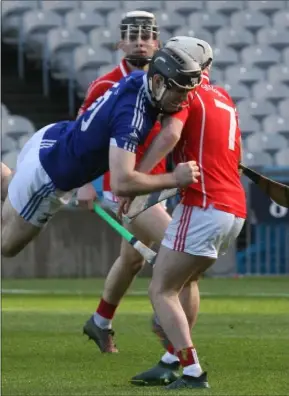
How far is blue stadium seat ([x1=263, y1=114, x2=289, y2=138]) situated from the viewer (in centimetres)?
2153

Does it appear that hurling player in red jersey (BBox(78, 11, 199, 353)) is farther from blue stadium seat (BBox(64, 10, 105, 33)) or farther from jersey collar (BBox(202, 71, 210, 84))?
blue stadium seat (BBox(64, 10, 105, 33))

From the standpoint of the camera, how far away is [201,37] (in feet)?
74.0

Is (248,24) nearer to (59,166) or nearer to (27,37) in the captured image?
(27,37)

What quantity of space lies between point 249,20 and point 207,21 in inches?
31.1

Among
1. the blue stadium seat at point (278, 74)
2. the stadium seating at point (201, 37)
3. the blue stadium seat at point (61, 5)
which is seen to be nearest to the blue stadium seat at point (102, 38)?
the stadium seating at point (201, 37)

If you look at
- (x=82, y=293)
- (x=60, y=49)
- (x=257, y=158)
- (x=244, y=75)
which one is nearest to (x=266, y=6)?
(x=244, y=75)

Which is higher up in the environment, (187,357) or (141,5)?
(187,357)

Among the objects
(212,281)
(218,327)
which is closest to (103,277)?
(212,281)

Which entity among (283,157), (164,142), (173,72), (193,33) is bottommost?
(283,157)

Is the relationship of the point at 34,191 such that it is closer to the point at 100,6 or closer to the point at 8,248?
the point at 8,248

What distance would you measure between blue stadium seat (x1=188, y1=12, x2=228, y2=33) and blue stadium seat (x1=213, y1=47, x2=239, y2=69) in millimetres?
482

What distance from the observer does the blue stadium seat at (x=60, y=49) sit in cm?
2236

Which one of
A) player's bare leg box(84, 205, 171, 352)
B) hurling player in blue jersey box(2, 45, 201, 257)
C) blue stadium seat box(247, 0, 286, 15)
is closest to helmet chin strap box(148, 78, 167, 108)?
hurling player in blue jersey box(2, 45, 201, 257)

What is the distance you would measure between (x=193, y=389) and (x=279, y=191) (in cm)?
185
